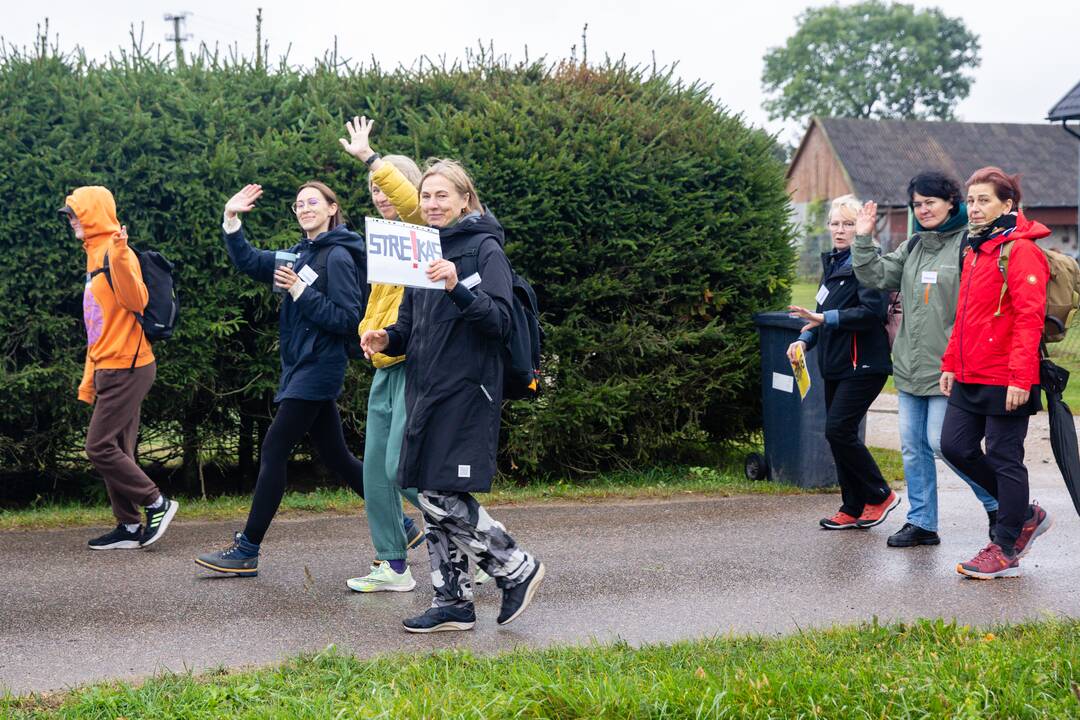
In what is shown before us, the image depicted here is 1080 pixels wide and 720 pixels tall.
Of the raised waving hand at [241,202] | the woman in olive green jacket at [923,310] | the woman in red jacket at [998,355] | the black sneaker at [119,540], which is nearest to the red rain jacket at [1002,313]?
the woman in red jacket at [998,355]

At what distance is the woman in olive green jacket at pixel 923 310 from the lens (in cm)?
607

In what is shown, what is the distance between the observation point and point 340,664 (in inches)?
173

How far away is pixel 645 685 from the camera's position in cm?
390

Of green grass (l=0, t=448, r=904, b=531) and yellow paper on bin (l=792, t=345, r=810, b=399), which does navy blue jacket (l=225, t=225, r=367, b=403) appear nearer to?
green grass (l=0, t=448, r=904, b=531)

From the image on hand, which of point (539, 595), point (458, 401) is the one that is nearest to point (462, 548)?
point (458, 401)

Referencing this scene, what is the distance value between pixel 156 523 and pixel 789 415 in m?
3.92

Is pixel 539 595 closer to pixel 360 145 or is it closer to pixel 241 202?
pixel 360 145

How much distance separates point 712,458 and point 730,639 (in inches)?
179

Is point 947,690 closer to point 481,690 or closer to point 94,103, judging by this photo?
point 481,690

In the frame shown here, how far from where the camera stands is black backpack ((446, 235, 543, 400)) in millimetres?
4809

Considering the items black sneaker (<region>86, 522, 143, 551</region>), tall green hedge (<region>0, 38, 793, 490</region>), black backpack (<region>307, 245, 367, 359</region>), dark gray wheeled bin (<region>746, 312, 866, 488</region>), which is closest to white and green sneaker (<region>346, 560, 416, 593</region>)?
black backpack (<region>307, 245, 367, 359</region>)

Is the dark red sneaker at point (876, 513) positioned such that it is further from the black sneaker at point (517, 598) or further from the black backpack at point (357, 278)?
the black backpack at point (357, 278)

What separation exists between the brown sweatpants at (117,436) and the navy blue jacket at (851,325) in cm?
361

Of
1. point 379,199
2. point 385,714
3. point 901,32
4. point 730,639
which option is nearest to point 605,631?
point 730,639
